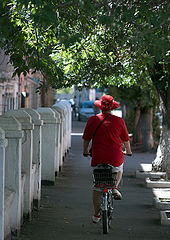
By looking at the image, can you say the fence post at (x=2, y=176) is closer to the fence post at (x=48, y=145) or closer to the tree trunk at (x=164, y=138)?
the fence post at (x=48, y=145)

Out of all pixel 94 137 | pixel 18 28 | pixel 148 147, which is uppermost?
pixel 18 28

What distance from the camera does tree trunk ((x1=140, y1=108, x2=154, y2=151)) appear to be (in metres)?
23.9

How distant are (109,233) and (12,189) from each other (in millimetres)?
1388

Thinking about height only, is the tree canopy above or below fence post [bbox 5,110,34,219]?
above

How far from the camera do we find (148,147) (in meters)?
24.1

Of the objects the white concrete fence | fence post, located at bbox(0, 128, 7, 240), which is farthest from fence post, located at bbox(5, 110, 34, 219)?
fence post, located at bbox(0, 128, 7, 240)

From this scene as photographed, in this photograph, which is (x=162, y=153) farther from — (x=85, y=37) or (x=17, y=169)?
(x=17, y=169)

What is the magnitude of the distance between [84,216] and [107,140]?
1889mm

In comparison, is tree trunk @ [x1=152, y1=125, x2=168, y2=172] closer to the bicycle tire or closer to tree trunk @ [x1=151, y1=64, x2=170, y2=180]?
tree trunk @ [x1=151, y1=64, x2=170, y2=180]

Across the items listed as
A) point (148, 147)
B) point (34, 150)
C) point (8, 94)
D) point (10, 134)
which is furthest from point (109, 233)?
point (148, 147)

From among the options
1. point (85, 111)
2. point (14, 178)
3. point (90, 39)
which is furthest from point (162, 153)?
point (85, 111)

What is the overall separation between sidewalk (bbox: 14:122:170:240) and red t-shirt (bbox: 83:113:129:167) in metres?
0.93

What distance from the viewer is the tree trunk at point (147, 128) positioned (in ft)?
78.5

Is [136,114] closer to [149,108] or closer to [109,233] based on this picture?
[149,108]
